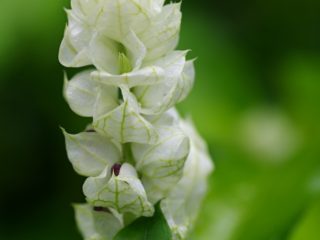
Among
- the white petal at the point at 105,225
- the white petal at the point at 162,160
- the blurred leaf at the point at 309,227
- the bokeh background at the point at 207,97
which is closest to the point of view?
the white petal at the point at 162,160

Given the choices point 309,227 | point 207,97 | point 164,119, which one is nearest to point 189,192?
point 164,119

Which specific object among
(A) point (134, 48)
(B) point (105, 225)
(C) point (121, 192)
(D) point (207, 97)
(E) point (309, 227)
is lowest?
(D) point (207, 97)

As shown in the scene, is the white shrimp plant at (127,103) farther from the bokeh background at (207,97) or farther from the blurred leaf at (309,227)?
the bokeh background at (207,97)

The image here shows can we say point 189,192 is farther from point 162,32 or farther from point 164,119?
point 162,32

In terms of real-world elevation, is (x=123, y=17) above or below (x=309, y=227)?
above

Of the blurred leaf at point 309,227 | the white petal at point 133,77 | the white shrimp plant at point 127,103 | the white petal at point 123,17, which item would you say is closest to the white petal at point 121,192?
the white shrimp plant at point 127,103

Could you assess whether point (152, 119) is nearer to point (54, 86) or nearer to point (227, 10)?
point (54, 86)
